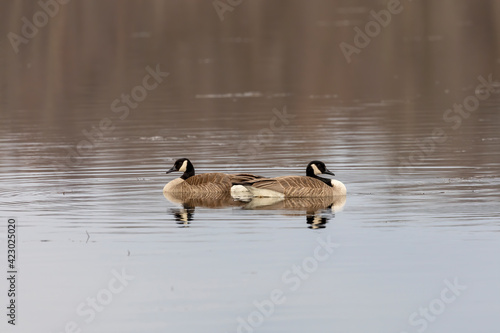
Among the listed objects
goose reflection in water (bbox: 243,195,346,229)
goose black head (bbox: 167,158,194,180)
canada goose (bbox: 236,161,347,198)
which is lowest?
goose reflection in water (bbox: 243,195,346,229)

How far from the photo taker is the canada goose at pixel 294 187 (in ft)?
72.0

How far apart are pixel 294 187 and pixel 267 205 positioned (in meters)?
0.83

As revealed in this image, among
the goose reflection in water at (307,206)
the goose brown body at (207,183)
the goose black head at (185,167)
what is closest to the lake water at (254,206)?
the goose reflection in water at (307,206)

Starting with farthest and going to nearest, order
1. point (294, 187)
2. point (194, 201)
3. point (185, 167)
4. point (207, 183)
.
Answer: point (185, 167), point (207, 183), point (194, 201), point (294, 187)

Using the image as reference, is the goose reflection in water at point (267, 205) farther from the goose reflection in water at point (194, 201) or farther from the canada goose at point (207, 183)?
the canada goose at point (207, 183)

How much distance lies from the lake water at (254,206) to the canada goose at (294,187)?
45 cm

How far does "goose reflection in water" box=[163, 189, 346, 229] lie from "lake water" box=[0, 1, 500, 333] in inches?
4.4

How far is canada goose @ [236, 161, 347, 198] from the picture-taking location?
21.9 m

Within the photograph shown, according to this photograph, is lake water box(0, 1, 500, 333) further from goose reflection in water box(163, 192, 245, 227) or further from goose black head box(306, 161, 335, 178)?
goose black head box(306, 161, 335, 178)

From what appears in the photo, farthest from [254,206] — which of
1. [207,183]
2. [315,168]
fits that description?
[315,168]

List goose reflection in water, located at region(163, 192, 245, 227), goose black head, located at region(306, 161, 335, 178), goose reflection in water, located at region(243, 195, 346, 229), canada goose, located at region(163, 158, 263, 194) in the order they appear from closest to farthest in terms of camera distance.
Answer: goose reflection in water, located at region(243, 195, 346, 229) < goose reflection in water, located at region(163, 192, 245, 227) < canada goose, located at region(163, 158, 263, 194) < goose black head, located at region(306, 161, 335, 178)

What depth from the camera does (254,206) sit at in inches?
840

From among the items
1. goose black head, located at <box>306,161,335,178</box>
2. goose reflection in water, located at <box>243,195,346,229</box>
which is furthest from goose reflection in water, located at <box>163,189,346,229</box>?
goose black head, located at <box>306,161,335,178</box>

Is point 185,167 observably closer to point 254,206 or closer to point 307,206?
point 254,206
